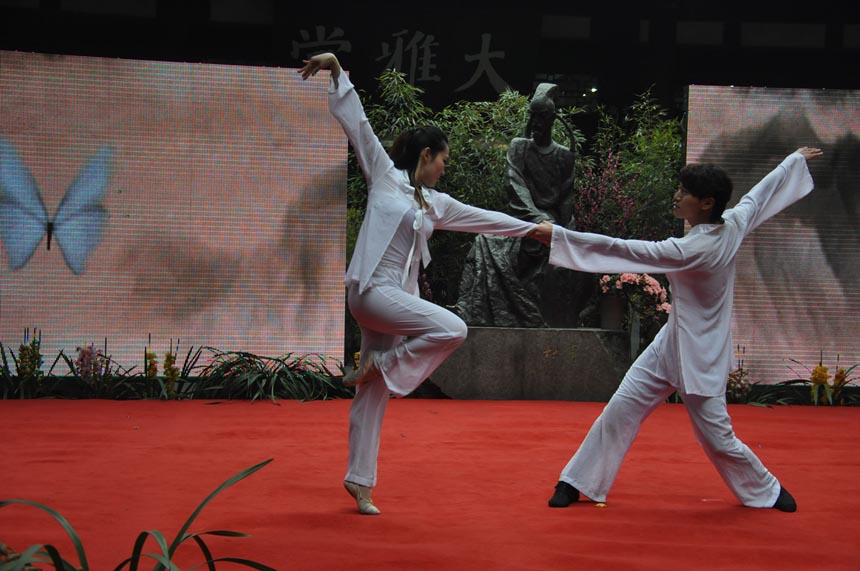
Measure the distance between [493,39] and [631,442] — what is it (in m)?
6.42

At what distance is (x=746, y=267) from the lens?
23.5ft

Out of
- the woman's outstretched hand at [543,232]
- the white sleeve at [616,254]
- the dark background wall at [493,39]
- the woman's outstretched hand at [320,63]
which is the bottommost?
the white sleeve at [616,254]

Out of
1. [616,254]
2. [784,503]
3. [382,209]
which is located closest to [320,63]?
[382,209]

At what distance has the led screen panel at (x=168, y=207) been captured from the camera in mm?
6637

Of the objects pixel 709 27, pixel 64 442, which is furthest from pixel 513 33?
pixel 64 442

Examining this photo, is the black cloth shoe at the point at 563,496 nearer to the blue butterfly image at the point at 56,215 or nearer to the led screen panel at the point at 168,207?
the led screen panel at the point at 168,207

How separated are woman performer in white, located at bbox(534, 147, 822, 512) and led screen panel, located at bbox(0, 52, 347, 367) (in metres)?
3.68

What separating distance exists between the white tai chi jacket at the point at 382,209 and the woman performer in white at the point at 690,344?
0.96 ft

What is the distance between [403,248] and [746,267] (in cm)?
449

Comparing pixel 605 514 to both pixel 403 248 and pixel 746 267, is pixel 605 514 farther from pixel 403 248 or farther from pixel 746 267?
pixel 746 267

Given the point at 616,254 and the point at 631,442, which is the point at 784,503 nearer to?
the point at 631,442

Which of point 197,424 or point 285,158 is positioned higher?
point 285,158

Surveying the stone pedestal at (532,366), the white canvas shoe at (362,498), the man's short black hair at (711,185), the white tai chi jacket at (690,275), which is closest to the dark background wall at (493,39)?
the stone pedestal at (532,366)

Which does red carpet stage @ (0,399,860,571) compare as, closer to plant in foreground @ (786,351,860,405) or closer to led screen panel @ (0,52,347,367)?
led screen panel @ (0,52,347,367)
